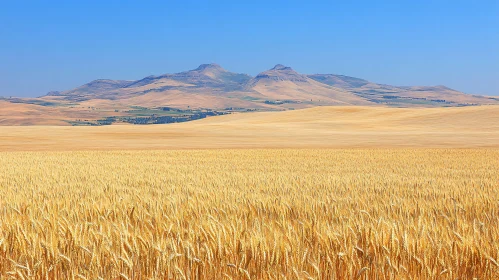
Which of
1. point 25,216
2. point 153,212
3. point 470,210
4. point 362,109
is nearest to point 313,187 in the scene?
point 470,210

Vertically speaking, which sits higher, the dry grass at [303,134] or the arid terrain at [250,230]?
the arid terrain at [250,230]

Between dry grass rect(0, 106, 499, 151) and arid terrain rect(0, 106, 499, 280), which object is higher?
arid terrain rect(0, 106, 499, 280)

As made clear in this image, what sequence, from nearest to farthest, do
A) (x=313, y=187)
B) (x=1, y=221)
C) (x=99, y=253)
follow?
(x=99, y=253) → (x=1, y=221) → (x=313, y=187)

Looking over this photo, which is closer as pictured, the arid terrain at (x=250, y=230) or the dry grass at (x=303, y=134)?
the arid terrain at (x=250, y=230)

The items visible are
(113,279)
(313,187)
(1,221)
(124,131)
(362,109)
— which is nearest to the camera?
(113,279)

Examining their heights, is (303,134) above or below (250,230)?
below

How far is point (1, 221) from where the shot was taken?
6844mm

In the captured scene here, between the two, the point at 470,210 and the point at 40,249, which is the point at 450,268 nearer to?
the point at 40,249

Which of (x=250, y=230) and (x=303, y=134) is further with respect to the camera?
(x=303, y=134)

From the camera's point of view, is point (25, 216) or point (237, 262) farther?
point (25, 216)

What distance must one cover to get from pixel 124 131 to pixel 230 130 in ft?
43.0

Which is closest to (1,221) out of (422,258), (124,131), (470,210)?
(422,258)

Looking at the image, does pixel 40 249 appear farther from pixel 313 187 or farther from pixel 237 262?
pixel 313 187

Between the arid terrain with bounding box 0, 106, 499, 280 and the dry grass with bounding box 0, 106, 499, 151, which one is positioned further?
the dry grass with bounding box 0, 106, 499, 151
